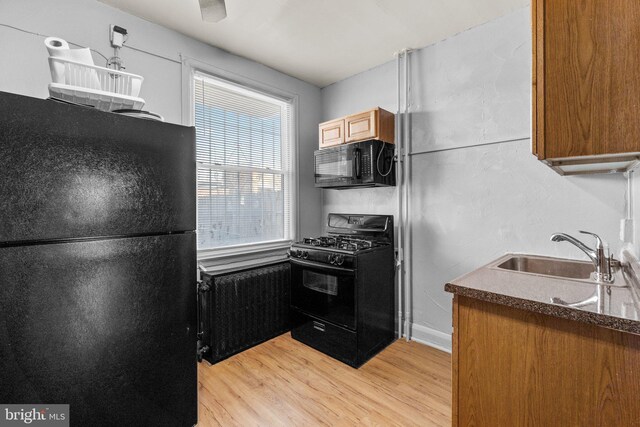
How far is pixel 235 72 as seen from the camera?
274cm

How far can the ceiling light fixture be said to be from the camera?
1.43 metres

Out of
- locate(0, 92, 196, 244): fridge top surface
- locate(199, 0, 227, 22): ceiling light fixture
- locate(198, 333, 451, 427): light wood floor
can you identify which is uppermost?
locate(199, 0, 227, 22): ceiling light fixture

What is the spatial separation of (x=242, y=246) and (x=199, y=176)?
2.49 feet

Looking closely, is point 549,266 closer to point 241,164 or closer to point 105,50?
point 241,164

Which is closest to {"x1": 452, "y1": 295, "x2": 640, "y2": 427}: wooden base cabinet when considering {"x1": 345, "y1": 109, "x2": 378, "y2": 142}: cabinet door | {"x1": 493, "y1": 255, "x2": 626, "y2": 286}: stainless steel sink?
{"x1": 493, "y1": 255, "x2": 626, "y2": 286}: stainless steel sink

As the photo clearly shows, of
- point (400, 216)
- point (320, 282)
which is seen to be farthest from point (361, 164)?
point (320, 282)

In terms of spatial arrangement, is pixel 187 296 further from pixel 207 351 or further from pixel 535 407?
pixel 535 407

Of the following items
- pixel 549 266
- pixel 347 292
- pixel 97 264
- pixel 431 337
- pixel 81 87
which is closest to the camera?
pixel 97 264

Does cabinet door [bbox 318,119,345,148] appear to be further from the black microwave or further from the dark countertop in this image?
the dark countertop

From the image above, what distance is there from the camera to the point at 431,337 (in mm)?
2605

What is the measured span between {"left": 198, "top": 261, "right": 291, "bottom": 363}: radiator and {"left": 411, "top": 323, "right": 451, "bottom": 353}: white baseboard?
3.96 feet

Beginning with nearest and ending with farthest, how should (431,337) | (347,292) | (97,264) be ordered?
1. (97,264)
2. (347,292)
3. (431,337)

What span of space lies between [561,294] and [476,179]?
1.35 meters

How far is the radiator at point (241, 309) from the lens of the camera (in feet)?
7.76
